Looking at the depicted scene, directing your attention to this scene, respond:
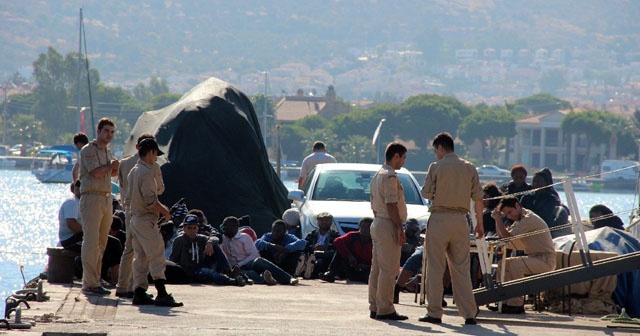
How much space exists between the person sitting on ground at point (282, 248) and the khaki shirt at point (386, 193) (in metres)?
4.84

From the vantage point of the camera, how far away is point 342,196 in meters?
18.5

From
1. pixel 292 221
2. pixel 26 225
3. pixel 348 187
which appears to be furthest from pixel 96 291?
pixel 26 225

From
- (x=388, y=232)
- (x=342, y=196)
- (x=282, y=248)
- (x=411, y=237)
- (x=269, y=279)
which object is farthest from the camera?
(x=342, y=196)

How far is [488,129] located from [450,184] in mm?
167866

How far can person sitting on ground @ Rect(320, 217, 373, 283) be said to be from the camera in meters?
16.2

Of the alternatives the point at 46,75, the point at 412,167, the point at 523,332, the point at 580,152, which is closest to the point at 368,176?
the point at 523,332

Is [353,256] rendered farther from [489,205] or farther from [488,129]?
[488,129]

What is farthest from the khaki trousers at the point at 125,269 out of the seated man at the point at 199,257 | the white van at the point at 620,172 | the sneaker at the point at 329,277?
the white van at the point at 620,172

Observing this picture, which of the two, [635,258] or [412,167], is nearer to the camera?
[635,258]

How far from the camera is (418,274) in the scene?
14648mm

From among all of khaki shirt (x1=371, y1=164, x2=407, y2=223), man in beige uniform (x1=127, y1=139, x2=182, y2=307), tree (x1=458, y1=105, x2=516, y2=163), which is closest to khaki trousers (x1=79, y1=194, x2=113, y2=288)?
man in beige uniform (x1=127, y1=139, x2=182, y2=307)

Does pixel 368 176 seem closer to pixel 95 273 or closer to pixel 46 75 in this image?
pixel 95 273

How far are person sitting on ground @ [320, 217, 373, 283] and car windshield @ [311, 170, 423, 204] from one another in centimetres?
197

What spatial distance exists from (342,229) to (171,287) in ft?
11.6
